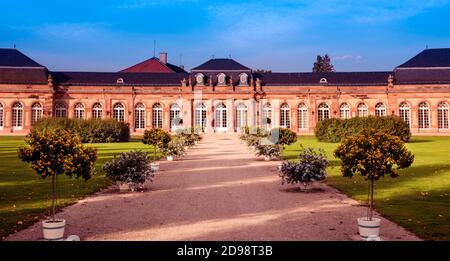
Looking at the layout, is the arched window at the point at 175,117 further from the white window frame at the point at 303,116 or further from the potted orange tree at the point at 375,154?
the potted orange tree at the point at 375,154

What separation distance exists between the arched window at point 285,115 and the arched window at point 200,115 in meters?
9.28

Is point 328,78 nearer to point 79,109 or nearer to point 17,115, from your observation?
point 79,109

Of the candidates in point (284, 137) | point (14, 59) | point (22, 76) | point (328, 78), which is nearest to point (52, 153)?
point (284, 137)

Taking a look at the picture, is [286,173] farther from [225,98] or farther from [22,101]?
[22,101]

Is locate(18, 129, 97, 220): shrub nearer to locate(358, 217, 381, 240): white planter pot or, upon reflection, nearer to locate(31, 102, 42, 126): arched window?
Answer: locate(358, 217, 381, 240): white planter pot

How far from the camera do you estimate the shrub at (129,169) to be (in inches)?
520

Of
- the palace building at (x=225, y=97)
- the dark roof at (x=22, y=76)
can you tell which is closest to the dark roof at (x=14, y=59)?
the palace building at (x=225, y=97)

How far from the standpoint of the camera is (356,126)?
129 feet

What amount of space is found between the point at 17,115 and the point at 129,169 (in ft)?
154

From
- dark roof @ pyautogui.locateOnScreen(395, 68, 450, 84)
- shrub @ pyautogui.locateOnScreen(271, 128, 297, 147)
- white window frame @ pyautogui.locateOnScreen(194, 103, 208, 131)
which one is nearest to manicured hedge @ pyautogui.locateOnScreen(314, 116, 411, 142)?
shrub @ pyautogui.locateOnScreen(271, 128, 297, 147)

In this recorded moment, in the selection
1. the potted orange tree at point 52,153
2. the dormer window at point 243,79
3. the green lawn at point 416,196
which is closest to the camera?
the potted orange tree at point 52,153

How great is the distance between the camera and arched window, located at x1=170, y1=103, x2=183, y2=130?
56875mm
